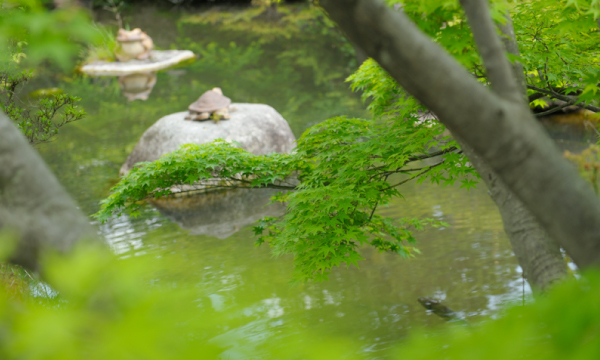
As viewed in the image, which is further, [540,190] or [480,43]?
[480,43]

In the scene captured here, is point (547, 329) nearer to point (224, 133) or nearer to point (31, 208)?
point (31, 208)

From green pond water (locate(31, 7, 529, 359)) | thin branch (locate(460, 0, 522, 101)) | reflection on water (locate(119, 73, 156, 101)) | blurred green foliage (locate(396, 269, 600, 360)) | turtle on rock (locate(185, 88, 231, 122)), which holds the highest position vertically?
reflection on water (locate(119, 73, 156, 101))

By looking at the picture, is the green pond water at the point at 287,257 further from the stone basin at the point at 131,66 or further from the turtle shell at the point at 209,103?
the stone basin at the point at 131,66

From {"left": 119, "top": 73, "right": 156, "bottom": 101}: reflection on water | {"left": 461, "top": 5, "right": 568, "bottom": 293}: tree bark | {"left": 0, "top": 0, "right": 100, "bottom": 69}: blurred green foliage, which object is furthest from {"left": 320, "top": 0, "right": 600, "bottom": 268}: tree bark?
{"left": 119, "top": 73, "right": 156, "bottom": 101}: reflection on water

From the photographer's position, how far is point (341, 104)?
48.5 ft

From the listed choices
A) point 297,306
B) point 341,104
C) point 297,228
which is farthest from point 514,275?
point 341,104

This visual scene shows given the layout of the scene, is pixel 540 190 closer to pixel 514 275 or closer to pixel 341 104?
pixel 514 275

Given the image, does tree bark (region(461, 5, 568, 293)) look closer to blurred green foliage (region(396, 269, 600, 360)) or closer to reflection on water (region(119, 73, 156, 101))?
blurred green foliage (region(396, 269, 600, 360))

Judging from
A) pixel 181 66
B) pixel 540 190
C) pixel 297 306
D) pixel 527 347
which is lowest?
pixel 297 306

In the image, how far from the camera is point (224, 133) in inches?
406

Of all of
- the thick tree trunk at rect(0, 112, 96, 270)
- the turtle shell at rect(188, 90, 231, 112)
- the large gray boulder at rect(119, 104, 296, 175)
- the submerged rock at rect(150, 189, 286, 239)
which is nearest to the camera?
the thick tree trunk at rect(0, 112, 96, 270)

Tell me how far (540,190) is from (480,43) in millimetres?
509

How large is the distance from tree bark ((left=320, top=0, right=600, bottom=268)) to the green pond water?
28.5 inches

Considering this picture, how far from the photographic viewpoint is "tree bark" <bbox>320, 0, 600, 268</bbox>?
1409mm
